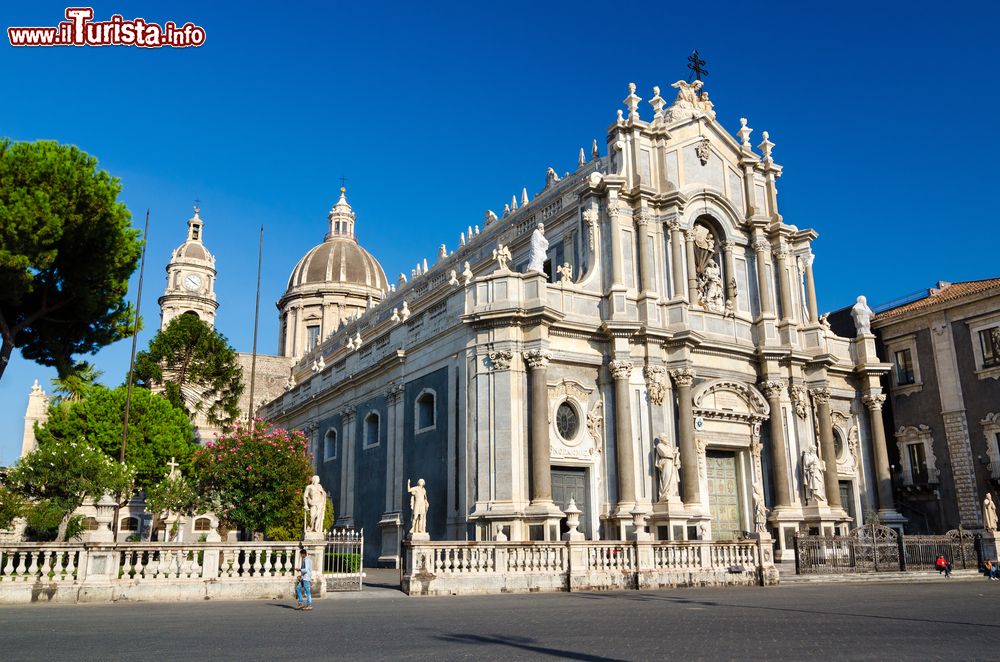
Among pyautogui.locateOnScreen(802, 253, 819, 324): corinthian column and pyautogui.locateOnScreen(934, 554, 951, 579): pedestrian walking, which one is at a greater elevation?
pyautogui.locateOnScreen(802, 253, 819, 324): corinthian column

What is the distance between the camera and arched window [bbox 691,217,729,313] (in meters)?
→ 33.7

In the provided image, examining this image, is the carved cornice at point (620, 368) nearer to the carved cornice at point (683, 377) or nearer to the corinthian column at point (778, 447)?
the carved cornice at point (683, 377)

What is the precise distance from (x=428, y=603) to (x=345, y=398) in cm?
2183

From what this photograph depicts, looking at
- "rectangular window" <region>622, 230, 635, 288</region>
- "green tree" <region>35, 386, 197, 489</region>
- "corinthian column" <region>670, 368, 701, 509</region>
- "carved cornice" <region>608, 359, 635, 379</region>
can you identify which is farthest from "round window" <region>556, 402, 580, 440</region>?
"green tree" <region>35, 386, 197, 489</region>

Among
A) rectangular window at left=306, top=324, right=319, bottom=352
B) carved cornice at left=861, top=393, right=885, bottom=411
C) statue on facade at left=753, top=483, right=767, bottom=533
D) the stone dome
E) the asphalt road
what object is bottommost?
the asphalt road

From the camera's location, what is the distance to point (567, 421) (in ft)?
94.7

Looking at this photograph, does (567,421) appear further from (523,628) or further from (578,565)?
(523,628)

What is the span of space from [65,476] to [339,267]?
125 feet

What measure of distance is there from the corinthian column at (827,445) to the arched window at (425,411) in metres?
16.0

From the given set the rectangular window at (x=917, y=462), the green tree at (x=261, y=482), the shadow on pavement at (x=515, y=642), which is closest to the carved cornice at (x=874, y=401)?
the rectangular window at (x=917, y=462)

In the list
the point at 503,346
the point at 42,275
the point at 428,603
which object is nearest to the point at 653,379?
the point at 503,346

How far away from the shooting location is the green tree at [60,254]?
22.1 metres

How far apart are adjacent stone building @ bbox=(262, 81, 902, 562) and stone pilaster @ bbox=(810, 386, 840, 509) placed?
103 mm
